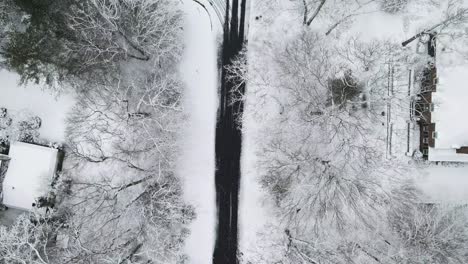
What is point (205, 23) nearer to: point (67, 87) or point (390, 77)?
point (67, 87)

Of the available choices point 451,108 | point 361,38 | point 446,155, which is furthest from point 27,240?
point 451,108

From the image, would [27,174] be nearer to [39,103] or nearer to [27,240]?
[27,240]

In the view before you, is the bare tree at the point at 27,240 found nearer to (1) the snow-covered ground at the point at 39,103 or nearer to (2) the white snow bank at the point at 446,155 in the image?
(1) the snow-covered ground at the point at 39,103

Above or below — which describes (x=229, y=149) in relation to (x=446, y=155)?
below

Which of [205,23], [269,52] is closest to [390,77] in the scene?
[269,52]

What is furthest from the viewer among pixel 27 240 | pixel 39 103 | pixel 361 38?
pixel 39 103

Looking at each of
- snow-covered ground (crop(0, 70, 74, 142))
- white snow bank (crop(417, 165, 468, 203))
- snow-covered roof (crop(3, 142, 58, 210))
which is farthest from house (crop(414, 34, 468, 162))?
snow-covered roof (crop(3, 142, 58, 210))
